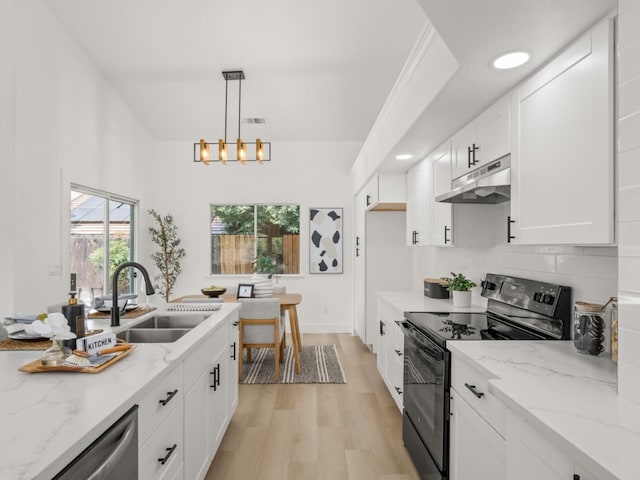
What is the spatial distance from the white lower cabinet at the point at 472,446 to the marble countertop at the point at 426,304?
3.29 ft

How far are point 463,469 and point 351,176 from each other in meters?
4.41

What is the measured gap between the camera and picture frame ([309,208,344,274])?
5.53m

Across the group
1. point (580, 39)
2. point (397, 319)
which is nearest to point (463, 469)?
point (397, 319)

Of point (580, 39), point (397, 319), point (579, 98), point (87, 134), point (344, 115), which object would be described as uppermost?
point (344, 115)

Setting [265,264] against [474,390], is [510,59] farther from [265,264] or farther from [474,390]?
[265,264]

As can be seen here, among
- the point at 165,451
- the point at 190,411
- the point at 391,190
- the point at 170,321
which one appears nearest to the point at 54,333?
the point at 165,451

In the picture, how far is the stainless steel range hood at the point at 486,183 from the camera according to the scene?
180cm

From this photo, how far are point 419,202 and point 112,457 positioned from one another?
2.91 m

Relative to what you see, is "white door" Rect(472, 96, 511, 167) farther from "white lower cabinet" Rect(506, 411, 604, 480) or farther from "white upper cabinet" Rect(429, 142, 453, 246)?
"white lower cabinet" Rect(506, 411, 604, 480)

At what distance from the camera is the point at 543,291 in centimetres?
193

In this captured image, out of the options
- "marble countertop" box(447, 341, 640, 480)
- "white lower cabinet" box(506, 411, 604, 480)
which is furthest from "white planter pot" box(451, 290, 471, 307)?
"white lower cabinet" box(506, 411, 604, 480)

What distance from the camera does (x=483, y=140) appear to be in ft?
6.72

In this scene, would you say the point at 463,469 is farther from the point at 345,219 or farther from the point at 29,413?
the point at 345,219

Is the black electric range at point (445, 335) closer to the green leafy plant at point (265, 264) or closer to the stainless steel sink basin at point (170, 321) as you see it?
the stainless steel sink basin at point (170, 321)
